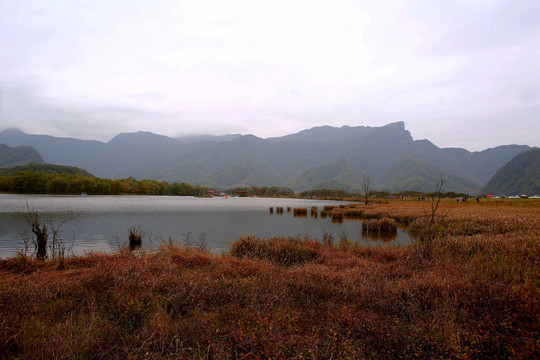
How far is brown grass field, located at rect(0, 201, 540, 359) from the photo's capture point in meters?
3.45

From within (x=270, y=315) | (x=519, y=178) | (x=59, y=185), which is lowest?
(x=270, y=315)

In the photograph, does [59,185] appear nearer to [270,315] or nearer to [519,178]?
[270,315]

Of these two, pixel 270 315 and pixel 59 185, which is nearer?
pixel 270 315

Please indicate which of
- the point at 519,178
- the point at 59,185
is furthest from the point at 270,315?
the point at 519,178

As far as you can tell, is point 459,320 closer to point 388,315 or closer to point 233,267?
point 388,315

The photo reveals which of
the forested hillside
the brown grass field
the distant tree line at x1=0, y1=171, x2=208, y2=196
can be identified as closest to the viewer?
the brown grass field

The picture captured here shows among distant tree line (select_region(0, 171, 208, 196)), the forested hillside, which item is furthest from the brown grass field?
the forested hillside

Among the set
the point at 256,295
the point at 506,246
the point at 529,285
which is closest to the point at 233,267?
the point at 256,295

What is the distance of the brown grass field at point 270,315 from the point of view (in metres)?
3.45

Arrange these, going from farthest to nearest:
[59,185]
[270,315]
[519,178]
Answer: [519,178] → [59,185] → [270,315]

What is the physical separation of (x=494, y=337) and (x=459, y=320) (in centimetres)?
77

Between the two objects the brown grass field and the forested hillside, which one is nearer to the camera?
the brown grass field

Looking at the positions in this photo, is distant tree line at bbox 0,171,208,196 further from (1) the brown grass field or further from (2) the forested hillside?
(2) the forested hillside

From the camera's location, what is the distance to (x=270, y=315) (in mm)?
4344
